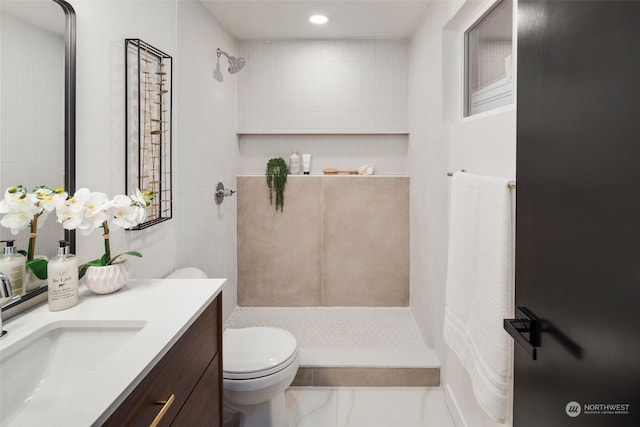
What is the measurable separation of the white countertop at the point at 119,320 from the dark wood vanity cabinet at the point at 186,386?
42 millimetres

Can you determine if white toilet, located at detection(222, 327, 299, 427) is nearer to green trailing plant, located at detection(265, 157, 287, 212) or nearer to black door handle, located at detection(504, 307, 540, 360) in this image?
black door handle, located at detection(504, 307, 540, 360)

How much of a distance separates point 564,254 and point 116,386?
2.86ft

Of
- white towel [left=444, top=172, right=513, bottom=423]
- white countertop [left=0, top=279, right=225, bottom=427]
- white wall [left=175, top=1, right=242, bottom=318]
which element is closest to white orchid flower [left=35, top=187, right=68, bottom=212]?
white countertop [left=0, top=279, right=225, bottom=427]

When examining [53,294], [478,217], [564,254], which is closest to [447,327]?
[478,217]

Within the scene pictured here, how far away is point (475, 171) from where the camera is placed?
1782mm

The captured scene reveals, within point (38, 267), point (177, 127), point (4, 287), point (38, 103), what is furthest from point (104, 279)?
point (177, 127)

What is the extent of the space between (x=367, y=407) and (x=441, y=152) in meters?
1.48

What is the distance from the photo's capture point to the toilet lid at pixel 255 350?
5.77 ft

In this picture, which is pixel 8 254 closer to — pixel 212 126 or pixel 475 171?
pixel 475 171

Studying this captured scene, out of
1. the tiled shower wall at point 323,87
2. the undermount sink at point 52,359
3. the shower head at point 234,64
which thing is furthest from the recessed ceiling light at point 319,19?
the undermount sink at point 52,359

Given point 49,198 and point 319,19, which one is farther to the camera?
point 319,19

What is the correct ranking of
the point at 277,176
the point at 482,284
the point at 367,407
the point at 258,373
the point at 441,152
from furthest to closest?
1. the point at 277,176
2. the point at 441,152
3. the point at 367,407
4. the point at 258,373
5. the point at 482,284

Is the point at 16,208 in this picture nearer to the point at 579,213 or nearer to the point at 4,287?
the point at 4,287

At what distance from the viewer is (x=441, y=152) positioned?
2361 mm
